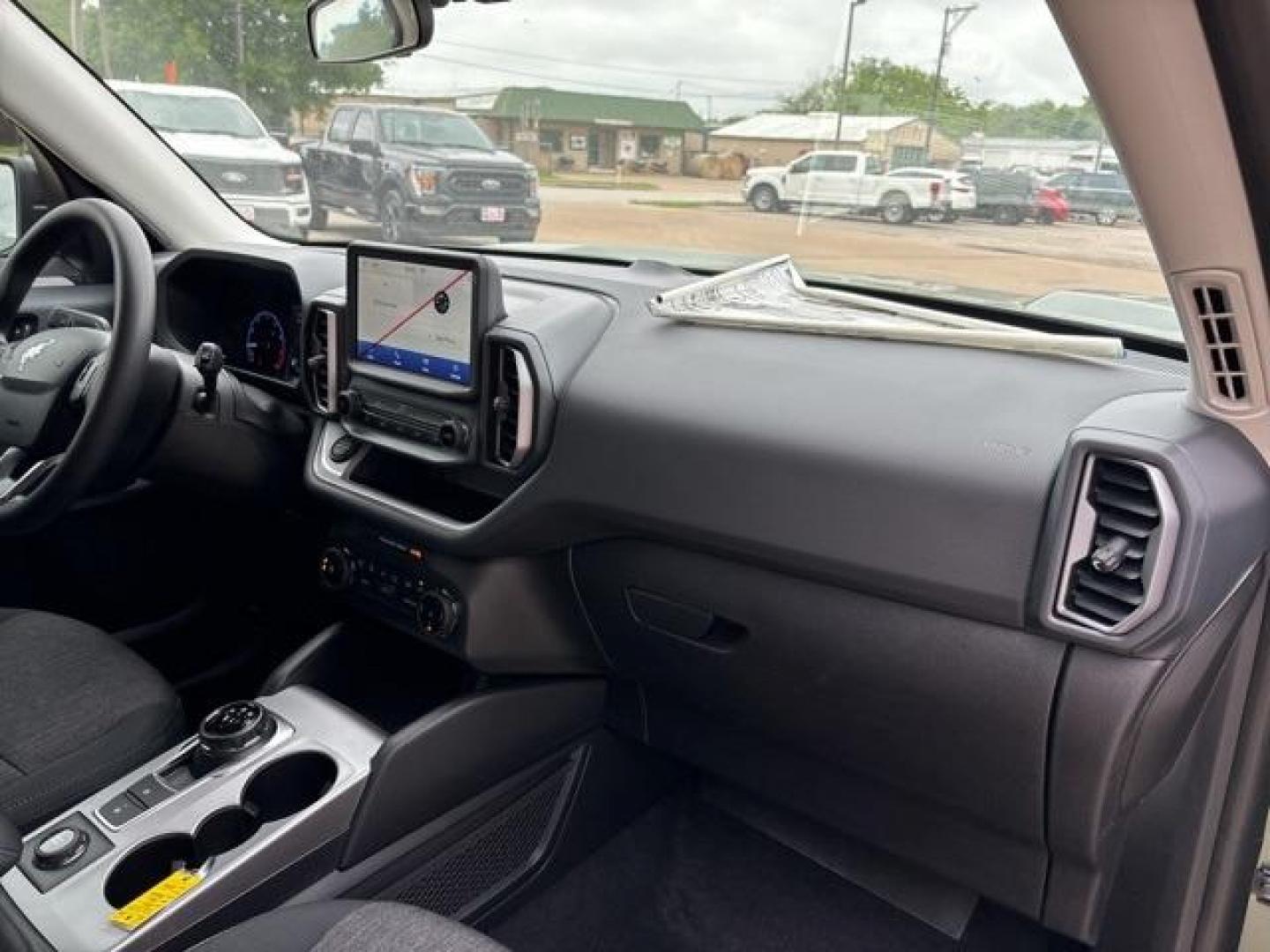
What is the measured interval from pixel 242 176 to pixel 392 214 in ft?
1.41

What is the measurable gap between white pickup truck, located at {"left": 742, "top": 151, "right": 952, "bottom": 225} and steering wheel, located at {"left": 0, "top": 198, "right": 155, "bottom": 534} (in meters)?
1.11

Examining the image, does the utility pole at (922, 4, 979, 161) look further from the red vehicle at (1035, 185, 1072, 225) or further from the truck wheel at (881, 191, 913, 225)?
the red vehicle at (1035, 185, 1072, 225)

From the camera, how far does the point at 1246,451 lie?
116 cm

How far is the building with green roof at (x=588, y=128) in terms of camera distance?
7.18ft

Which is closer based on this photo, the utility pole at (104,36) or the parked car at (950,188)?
the parked car at (950,188)

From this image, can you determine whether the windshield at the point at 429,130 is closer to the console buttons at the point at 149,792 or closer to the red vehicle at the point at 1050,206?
the red vehicle at the point at 1050,206

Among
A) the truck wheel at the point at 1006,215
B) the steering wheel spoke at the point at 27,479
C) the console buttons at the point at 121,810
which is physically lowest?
the console buttons at the point at 121,810

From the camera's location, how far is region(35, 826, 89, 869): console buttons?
1413mm

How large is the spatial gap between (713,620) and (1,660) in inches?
46.9

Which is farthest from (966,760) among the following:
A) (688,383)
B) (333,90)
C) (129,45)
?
(129,45)

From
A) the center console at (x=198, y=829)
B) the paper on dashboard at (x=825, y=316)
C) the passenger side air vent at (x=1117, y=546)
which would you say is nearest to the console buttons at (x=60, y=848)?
the center console at (x=198, y=829)

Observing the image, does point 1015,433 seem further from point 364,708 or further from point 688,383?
point 364,708

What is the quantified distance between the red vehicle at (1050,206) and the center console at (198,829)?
50.5 inches

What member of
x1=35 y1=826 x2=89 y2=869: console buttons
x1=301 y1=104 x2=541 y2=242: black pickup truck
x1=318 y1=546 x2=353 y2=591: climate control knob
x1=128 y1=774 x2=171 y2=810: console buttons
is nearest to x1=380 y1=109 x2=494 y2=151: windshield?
x1=301 y1=104 x2=541 y2=242: black pickup truck
